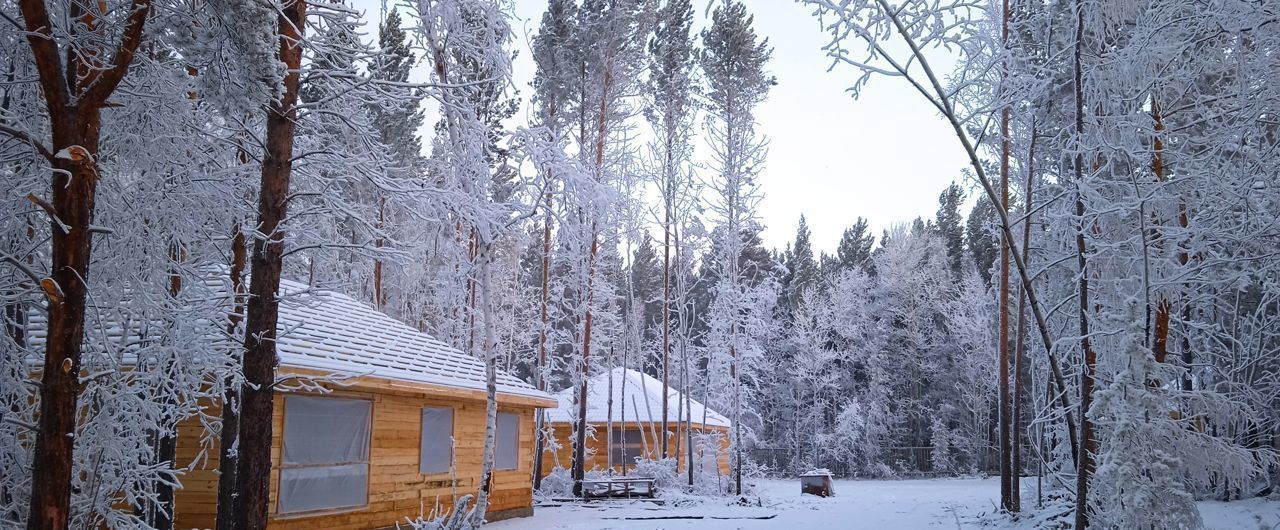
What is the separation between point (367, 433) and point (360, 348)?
133 centimetres

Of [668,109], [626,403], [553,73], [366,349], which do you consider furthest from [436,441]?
[626,403]

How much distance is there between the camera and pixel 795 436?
38656 millimetres

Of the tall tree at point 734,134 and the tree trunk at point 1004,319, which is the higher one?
the tall tree at point 734,134

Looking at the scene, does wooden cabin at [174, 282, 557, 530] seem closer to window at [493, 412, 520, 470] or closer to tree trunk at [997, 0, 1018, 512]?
window at [493, 412, 520, 470]

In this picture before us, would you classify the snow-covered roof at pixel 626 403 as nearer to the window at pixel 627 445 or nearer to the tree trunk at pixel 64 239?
the window at pixel 627 445

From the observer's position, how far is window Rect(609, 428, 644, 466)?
2703cm

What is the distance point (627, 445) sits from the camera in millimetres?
27281

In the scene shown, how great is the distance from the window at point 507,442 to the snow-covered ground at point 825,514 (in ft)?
3.43

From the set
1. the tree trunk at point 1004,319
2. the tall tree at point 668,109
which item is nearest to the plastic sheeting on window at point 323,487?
the tree trunk at point 1004,319


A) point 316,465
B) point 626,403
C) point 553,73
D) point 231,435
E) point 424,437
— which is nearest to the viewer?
point 231,435

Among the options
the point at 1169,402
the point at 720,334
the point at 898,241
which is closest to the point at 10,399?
the point at 1169,402

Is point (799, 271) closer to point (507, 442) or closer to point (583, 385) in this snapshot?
point (583, 385)

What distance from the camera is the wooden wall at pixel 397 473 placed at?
9562 millimetres

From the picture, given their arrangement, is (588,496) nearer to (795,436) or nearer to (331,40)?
(331,40)
